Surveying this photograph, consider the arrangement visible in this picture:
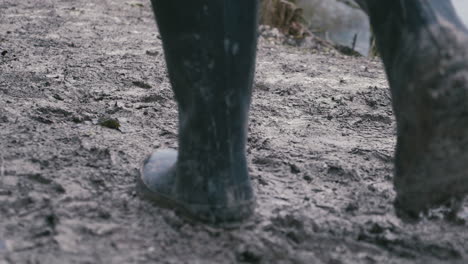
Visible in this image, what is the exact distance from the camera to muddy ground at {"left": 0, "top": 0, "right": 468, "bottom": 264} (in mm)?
1062

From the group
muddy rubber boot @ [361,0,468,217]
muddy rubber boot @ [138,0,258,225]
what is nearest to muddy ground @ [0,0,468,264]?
muddy rubber boot @ [138,0,258,225]

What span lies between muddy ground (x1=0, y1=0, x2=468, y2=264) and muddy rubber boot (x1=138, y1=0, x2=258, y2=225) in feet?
0.19

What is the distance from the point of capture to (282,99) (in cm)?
220

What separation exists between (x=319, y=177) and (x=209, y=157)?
457 millimetres

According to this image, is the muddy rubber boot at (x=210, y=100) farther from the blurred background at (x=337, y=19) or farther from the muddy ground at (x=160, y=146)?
the blurred background at (x=337, y=19)

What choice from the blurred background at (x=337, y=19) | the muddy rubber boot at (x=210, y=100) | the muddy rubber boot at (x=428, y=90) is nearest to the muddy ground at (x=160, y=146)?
the muddy rubber boot at (x=210, y=100)

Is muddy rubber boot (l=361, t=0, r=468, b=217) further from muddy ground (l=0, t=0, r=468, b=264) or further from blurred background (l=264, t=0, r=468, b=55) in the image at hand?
blurred background (l=264, t=0, r=468, b=55)

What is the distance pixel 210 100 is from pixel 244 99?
8cm

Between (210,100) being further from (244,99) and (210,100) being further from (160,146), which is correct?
(160,146)

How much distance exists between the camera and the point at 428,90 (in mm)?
921

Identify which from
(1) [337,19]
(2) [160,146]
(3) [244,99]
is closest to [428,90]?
(3) [244,99]

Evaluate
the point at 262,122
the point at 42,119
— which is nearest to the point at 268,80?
the point at 262,122

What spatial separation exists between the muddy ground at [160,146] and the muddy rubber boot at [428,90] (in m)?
0.20

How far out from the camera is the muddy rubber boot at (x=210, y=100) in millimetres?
1021
